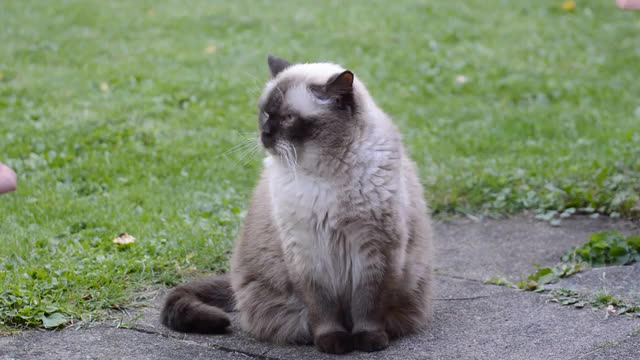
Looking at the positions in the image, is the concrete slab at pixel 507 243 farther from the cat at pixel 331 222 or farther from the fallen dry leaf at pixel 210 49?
the fallen dry leaf at pixel 210 49

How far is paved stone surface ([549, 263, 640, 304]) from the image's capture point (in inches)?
173

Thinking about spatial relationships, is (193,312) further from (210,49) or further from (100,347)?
(210,49)

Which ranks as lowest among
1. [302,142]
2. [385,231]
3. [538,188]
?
[538,188]

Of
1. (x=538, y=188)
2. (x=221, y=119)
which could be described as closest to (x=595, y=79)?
(x=538, y=188)

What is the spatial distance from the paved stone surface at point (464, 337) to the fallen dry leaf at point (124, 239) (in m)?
0.68

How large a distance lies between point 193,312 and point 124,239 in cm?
133

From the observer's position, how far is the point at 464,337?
4090 millimetres

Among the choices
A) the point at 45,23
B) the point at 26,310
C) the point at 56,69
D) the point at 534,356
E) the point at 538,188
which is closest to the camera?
the point at 534,356

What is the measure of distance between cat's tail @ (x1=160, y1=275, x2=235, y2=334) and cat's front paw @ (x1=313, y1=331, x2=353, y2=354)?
0.56m

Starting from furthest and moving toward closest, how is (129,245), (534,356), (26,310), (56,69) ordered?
(56,69), (129,245), (26,310), (534,356)

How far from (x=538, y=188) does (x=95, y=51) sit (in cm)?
528

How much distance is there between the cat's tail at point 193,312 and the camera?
4.16 meters

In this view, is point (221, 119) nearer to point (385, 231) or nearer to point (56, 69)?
point (56, 69)

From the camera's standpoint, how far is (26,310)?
423 cm
